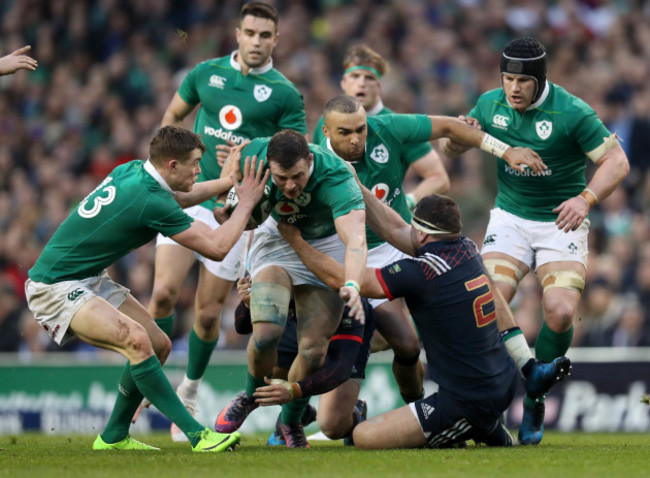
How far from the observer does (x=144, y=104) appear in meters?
16.8

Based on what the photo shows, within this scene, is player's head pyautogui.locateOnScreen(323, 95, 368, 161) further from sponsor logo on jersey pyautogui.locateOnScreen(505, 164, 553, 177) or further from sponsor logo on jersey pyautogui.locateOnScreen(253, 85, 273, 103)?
sponsor logo on jersey pyautogui.locateOnScreen(505, 164, 553, 177)

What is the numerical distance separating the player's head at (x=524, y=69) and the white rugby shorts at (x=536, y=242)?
39.8 inches

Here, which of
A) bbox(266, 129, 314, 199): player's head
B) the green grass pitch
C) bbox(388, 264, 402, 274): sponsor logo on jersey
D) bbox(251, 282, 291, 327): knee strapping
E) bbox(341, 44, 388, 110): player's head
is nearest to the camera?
the green grass pitch

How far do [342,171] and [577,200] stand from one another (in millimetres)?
1901

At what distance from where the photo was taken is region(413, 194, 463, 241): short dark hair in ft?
24.0

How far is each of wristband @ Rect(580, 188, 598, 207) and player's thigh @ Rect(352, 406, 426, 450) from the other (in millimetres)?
2191

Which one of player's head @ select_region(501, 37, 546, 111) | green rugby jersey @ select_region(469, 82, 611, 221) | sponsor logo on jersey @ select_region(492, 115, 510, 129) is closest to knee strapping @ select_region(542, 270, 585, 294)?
green rugby jersey @ select_region(469, 82, 611, 221)

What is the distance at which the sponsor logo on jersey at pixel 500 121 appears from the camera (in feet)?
28.9

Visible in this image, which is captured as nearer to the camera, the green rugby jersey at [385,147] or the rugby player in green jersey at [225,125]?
the green rugby jersey at [385,147]

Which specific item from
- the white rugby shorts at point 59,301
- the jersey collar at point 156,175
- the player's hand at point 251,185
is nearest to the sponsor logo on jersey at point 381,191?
the player's hand at point 251,185

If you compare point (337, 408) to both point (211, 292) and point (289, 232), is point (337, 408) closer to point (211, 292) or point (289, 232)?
point (289, 232)

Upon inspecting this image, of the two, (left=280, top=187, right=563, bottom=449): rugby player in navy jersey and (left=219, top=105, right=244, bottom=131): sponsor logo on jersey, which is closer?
(left=280, top=187, right=563, bottom=449): rugby player in navy jersey

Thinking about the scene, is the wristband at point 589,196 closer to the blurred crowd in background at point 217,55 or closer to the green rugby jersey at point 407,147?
the green rugby jersey at point 407,147

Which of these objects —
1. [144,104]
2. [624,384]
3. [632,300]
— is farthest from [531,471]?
[144,104]
